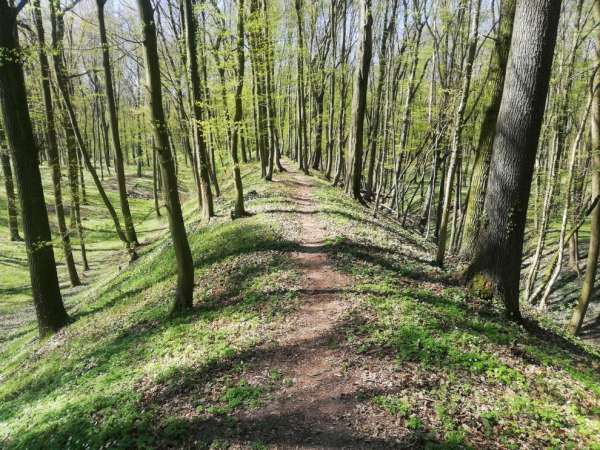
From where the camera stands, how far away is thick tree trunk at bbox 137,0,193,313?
7777 millimetres

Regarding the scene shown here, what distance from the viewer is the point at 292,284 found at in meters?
9.41

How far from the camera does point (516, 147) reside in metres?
7.25

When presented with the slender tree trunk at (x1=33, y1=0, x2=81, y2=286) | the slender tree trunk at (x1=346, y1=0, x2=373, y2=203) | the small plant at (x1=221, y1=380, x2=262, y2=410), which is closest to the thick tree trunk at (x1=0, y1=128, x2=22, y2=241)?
the slender tree trunk at (x1=33, y1=0, x2=81, y2=286)

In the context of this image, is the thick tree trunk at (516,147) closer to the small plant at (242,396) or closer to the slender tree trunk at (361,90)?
the small plant at (242,396)

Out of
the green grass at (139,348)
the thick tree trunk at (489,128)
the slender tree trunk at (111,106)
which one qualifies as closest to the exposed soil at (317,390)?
the green grass at (139,348)

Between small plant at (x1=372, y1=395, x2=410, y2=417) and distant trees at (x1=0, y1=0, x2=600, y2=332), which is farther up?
distant trees at (x1=0, y1=0, x2=600, y2=332)

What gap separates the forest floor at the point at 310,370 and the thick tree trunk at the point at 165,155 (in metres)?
0.60

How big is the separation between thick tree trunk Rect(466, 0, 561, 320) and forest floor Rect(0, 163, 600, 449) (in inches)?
28.2

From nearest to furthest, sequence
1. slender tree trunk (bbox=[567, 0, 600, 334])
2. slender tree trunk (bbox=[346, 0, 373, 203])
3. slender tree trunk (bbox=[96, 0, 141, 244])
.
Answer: slender tree trunk (bbox=[567, 0, 600, 334]) < slender tree trunk (bbox=[96, 0, 141, 244]) < slender tree trunk (bbox=[346, 0, 373, 203])

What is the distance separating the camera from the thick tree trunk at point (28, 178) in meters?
9.66

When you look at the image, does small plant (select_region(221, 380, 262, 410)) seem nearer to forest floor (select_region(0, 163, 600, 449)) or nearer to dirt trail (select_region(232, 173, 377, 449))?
forest floor (select_region(0, 163, 600, 449))

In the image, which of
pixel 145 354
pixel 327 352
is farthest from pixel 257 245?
pixel 327 352

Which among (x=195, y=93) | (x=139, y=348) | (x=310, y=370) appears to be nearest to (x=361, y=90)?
(x=195, y=93)

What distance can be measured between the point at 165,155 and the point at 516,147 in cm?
694
